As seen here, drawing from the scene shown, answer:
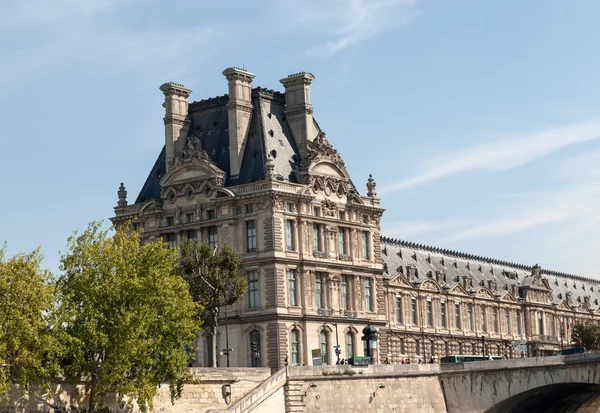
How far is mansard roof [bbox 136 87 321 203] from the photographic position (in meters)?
110

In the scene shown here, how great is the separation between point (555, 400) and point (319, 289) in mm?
20006

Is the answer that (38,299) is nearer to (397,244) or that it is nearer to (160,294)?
(160,294)

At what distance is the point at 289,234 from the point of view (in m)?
108

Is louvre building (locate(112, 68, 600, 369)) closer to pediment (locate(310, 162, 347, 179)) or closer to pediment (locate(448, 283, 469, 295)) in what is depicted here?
pediment (locate(310, 162, 347, 179))

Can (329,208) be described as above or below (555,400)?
above

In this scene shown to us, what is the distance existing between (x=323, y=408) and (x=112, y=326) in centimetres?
1858

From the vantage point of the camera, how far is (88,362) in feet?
251

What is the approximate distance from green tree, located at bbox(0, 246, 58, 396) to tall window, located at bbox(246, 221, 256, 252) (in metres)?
33.9

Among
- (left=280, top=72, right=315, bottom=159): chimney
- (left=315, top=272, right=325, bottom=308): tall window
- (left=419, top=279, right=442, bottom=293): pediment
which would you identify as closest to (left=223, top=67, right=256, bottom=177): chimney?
(left=280, top=72, right=315, bottom=159): chimney

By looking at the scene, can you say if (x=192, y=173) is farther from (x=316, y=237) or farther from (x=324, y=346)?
(x=324, y=346)

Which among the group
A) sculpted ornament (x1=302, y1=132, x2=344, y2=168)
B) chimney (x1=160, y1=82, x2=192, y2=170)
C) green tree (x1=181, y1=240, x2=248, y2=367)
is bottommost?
green tree (x1=181, y1=240, x2=248, y2=367)

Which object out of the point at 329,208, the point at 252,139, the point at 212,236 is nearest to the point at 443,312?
the point at 329,208

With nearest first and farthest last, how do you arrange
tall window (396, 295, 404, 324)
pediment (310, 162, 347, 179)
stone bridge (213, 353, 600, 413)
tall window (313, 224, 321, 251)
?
stone bridge (213, 353, 600, 413)
tall window (313, 224, 321, 251)
pediment (310, 162, 347, 179)
tall window (396, 295, 404, 324)

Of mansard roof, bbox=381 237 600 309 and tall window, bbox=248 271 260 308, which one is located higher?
mansard roof, bbox=381 237 600 309
